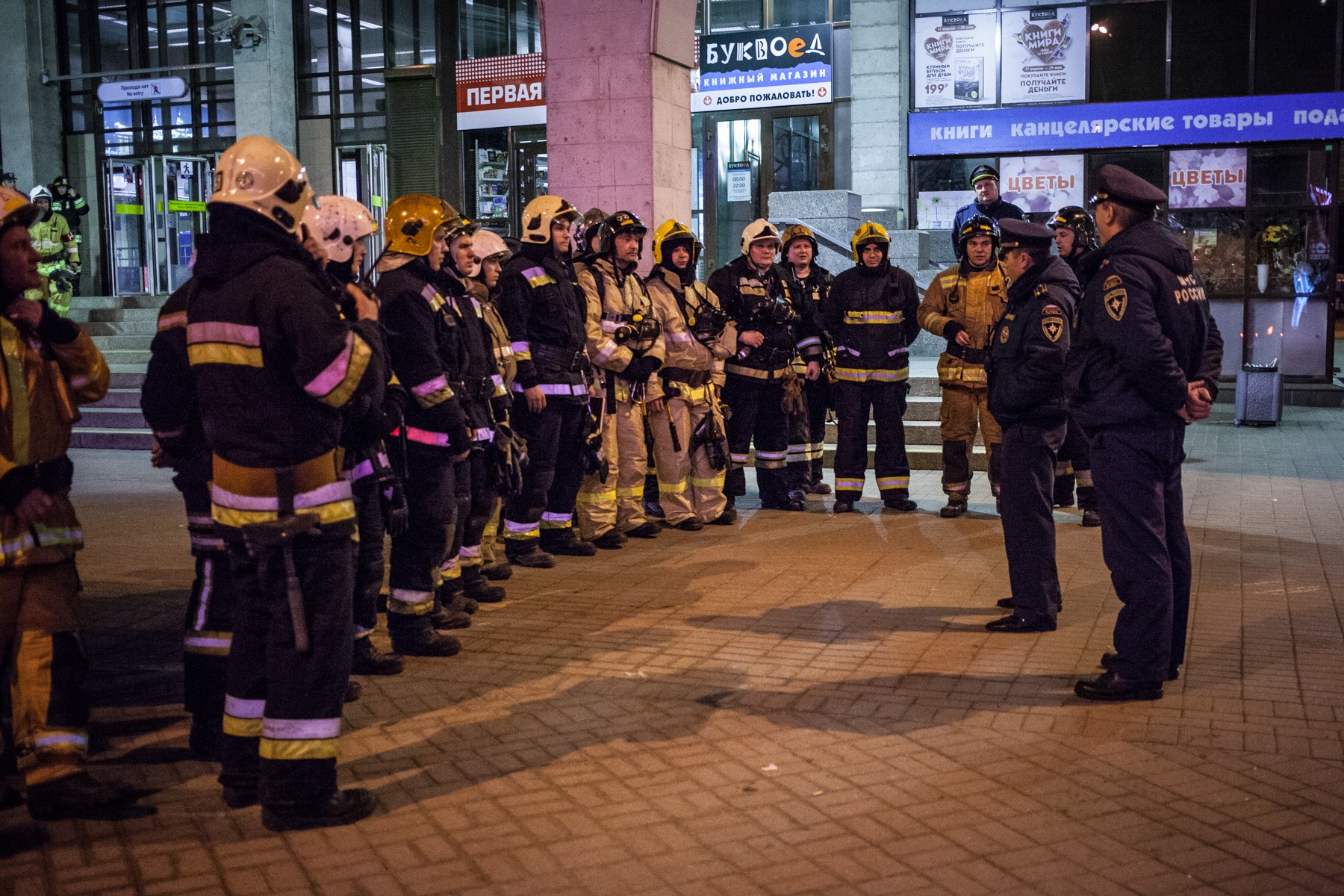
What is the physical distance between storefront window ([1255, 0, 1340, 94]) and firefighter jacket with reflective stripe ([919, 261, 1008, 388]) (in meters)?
11.3

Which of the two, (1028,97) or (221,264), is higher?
(1028,97)

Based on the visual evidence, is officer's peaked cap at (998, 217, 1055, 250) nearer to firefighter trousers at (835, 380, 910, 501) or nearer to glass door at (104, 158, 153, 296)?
firefighter trousers at (835, 380, 910, 501)

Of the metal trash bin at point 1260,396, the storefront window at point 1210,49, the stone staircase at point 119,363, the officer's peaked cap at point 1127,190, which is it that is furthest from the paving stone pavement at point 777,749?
the storefront window at point 1210,49

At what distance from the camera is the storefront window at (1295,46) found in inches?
724

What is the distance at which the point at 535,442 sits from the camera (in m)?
8.38

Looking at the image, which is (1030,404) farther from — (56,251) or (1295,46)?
(1295,46)

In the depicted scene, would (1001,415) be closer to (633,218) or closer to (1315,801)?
(1315,801)

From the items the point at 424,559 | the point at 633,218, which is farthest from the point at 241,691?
the point at 633,218

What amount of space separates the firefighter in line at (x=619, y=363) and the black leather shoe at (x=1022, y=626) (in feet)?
10.7

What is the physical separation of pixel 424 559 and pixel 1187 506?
674cm

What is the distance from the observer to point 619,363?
29.7ft

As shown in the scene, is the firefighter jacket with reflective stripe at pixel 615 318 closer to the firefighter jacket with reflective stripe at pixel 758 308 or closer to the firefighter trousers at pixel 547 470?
the firefighter trousers at pixel 547 470

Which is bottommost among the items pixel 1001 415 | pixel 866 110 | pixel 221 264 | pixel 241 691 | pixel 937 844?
pixel 937 844

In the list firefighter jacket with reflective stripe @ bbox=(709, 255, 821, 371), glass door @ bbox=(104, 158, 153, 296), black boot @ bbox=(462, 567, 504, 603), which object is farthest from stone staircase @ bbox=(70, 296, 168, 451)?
black boot @ bbox=(462, 567, 504, 603)
